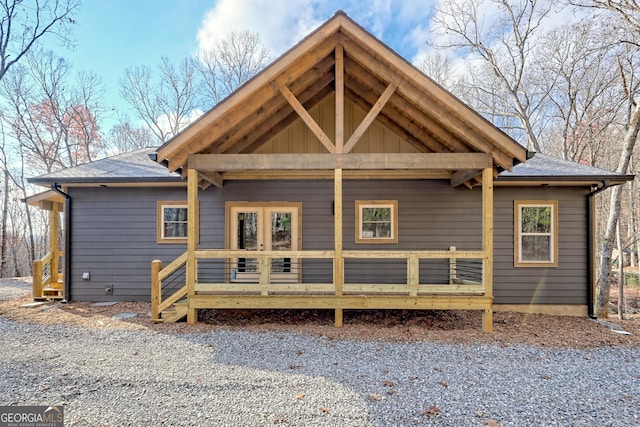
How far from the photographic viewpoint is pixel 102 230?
25.3ft

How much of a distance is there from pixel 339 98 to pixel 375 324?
13.7 ft

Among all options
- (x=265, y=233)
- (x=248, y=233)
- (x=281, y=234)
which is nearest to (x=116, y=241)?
(x=248, y=233)

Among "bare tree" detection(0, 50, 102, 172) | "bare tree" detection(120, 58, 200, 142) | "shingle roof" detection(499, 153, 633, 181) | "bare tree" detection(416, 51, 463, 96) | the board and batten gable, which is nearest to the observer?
"shingle roof" detection(499, 153, 633, 181)

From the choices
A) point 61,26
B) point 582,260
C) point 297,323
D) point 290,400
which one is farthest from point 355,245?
point 61,26

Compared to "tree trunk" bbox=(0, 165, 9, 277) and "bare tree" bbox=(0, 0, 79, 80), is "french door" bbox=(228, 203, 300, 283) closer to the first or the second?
"bare tree" bbox=(0, 0, 79, 80)

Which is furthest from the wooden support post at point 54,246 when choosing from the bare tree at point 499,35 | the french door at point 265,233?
the bare tree at point 499,35

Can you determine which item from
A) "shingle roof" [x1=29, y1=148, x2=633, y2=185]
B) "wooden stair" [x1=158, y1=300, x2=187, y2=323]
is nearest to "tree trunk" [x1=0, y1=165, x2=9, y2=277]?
"shingle roof" [x1=29, y1=148, x2=633, y2=185]

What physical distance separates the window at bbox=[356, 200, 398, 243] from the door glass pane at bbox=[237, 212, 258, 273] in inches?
98.7

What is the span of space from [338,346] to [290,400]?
5.62 ft

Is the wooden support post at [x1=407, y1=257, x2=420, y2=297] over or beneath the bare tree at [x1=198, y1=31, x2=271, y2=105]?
beneath

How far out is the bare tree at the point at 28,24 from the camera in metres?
10.3

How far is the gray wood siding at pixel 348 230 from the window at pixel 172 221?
16 cm

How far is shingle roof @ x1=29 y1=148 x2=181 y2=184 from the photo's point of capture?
7.10 m

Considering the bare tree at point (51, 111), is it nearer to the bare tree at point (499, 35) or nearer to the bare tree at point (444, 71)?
the bare tree at point (444, 71)
